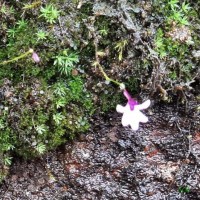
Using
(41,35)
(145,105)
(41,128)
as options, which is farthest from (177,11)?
(41,128)

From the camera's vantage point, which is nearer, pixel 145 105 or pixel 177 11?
pixel 145 105

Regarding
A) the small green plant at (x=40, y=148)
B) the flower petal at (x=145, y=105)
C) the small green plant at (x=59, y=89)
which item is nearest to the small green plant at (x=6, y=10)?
the small green plant at (x=59, y=89)

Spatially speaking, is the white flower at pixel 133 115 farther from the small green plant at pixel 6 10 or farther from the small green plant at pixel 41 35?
the small green plant at pixel 6 10

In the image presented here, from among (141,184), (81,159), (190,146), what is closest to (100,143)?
(81,159)

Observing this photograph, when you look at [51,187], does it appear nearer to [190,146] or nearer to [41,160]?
[41,160]

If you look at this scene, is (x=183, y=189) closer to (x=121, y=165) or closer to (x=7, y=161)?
(x=121, y=165)

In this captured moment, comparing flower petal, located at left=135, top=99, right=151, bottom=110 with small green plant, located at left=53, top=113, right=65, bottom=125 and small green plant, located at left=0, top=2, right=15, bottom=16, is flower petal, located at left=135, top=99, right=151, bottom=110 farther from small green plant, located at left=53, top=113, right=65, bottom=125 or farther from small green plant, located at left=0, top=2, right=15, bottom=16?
small green plant, located at left=0, top=2, right=15, bottom=16
